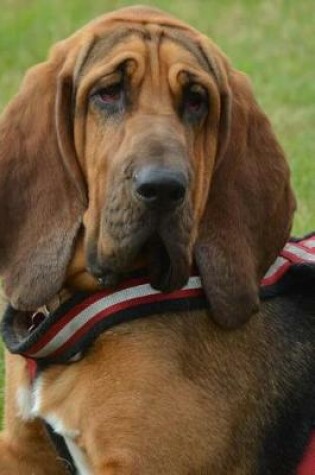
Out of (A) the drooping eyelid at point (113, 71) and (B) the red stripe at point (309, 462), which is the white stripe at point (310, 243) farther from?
(A) the drooping eyelid at point (113, 71)

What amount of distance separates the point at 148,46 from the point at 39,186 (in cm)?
57

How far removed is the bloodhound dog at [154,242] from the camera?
4.40m

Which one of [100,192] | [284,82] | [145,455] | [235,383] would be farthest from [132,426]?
[284,82]

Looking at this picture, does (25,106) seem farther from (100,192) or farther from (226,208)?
(226,208)

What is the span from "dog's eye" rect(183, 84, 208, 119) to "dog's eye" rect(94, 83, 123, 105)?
21 cm

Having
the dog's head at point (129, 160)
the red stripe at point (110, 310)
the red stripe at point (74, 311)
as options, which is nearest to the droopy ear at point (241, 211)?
the dog's head at point (129, 160)

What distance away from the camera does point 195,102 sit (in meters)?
4.54

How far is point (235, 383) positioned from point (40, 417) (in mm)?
662

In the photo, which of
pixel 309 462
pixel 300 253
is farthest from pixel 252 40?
pixel 309 462

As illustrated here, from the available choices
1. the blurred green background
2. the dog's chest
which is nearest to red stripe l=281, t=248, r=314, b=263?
the dog's chest

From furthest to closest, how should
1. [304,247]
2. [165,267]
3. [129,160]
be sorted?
[304,247] < [165,267] < [129,160]

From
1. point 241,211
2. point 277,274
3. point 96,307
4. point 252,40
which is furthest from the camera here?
point 252,40

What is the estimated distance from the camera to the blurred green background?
9578 millimetres

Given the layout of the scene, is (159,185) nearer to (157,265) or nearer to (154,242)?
(154,242)
